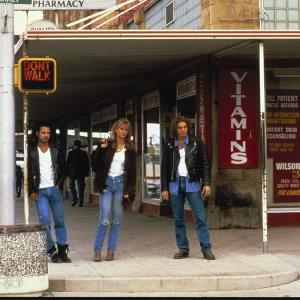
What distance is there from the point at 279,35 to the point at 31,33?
3529mm

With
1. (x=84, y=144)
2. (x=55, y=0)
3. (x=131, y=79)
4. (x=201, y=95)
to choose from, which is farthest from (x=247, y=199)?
(x=84, y=144)

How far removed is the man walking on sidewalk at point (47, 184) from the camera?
950 centimetres

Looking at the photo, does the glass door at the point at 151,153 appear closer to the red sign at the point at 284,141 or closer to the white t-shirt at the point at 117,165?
the red sign at the point at 284,141

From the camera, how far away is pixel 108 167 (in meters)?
9.71

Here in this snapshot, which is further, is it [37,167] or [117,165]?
[117,165]

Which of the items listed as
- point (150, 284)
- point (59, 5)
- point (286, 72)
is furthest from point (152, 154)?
point (150, 284)

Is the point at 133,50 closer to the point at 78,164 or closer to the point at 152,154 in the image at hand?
the point at 152,154

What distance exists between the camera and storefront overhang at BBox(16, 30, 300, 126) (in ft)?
33.4

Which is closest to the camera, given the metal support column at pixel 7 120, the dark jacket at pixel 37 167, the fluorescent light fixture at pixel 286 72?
the metal support column at pixel 7 120

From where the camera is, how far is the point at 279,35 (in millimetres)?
10289

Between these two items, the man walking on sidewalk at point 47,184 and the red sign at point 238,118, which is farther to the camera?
the red sign at point 238,118

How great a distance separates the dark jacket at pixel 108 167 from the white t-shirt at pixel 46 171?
0.59 metres

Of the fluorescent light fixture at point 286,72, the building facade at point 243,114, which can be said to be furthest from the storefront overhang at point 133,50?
the building facade at point 243,114

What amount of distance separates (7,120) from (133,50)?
11.2 feet
